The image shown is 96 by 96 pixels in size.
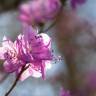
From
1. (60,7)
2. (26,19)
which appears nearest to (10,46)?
(60,7)

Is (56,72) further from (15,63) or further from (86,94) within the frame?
(15,63)

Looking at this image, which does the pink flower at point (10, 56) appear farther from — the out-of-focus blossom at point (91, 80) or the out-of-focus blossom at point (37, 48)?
the out-of-focus blossom at point (91, 80)

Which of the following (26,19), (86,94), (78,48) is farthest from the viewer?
(78,48)

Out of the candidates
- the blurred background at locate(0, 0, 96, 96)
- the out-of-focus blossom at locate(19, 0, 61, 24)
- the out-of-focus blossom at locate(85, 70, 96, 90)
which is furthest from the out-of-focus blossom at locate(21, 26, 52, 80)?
the out-of-focus blossom at locate(85, 70, 96, 90)

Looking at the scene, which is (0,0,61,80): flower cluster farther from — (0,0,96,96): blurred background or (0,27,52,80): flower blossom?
(0,0,96,96): blurred background

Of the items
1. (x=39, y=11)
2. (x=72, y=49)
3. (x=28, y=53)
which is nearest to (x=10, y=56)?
(x=28, y=53)

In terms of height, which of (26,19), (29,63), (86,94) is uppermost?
(26,19)
